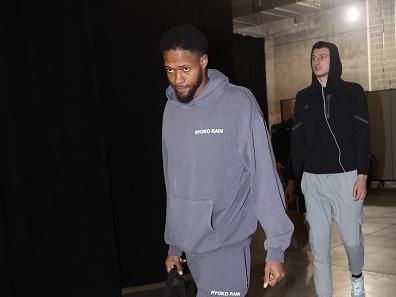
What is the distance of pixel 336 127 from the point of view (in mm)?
3053

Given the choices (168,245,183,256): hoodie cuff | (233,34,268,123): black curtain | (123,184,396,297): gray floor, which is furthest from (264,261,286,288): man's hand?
(233,34,268,123): black curtain

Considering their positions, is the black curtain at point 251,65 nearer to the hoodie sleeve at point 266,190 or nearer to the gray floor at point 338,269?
the gray floor at point 338,269

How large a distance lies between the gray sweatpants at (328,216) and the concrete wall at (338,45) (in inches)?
334

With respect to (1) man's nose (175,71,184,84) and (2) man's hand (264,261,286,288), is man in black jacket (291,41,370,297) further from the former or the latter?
(1) man's nose (175,71,184,84)

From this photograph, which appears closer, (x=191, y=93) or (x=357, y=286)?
(x=191, y=93)

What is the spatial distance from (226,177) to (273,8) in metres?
11.0

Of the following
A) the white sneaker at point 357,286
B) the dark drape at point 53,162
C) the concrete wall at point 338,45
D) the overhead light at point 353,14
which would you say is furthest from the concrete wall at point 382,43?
the dark drape at point 53,162

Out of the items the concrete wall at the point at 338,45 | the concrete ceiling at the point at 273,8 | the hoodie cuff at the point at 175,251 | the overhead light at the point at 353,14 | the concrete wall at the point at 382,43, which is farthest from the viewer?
the concrete ceiling at the point at 273,8

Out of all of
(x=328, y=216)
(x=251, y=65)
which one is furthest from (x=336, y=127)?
(x=251, y=65)

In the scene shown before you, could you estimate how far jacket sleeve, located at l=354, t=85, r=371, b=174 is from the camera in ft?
9.71

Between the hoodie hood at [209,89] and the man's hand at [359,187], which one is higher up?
the hoodie hood at [209,89]

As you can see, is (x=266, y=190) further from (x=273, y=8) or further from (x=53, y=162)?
(x=273, y=8)

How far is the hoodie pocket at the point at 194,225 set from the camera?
5.79 ft

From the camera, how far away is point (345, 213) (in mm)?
3033
